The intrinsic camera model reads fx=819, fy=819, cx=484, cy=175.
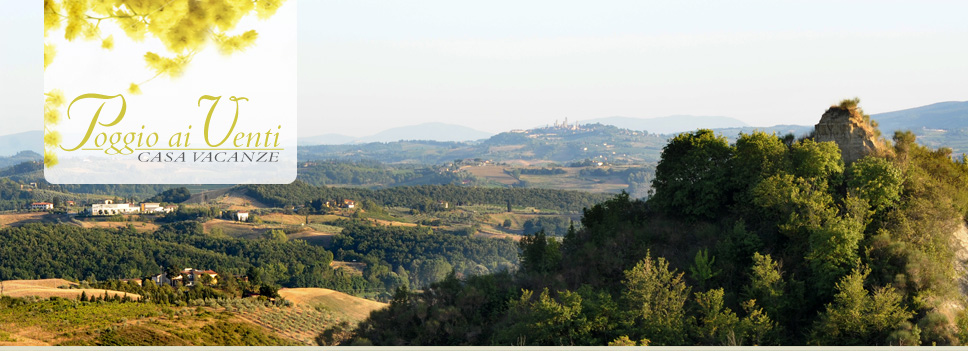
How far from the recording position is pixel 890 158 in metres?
26.4

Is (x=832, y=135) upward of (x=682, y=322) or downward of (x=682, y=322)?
upward

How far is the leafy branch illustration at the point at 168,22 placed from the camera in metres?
11.8

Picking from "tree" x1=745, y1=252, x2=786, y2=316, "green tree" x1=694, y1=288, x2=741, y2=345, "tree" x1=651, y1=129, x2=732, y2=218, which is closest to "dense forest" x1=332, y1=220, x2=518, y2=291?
"tree" x1=651, y1=129, x2=732, y2=218

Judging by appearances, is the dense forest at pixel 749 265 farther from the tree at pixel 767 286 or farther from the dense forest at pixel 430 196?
the dense forest at pixel 430 196

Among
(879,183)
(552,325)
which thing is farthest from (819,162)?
(552,325)

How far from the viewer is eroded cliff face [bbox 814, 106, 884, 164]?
1064 inches

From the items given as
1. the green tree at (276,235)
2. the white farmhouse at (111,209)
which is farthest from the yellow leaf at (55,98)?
the white farmhouse at (111,209)

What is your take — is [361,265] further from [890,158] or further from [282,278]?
[890,158]

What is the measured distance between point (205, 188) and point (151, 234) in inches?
2729

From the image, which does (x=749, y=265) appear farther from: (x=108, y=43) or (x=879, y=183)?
(x=108, y=43)

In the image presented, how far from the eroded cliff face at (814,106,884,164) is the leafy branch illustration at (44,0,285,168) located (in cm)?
2125

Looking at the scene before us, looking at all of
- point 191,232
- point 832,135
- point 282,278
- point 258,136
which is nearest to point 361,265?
point 282,278

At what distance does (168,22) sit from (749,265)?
19.5m

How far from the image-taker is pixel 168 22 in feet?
39.0
